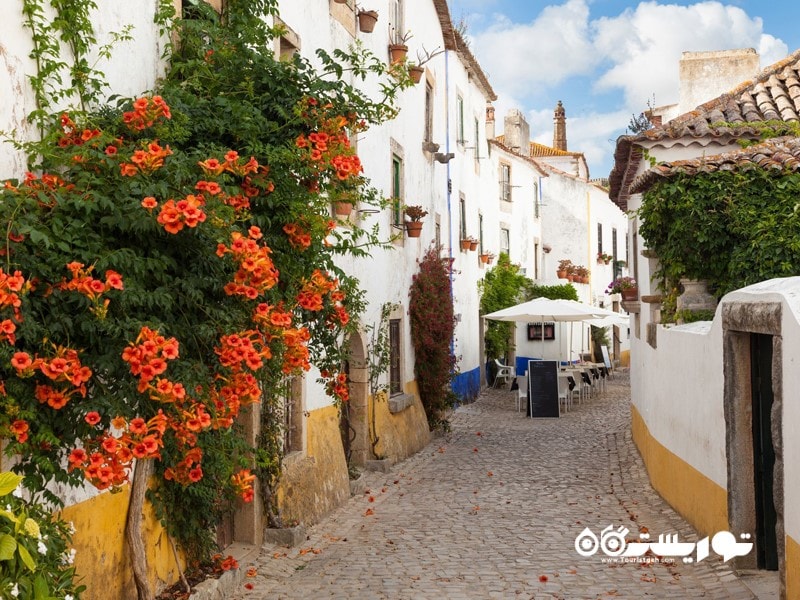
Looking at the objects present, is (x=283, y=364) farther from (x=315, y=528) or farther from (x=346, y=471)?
(x=346, y=471)

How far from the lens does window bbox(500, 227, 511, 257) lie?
32.0 m

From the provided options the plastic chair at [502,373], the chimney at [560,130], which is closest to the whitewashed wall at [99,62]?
the plastic chair at [502,373]

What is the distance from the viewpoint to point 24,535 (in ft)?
14.6

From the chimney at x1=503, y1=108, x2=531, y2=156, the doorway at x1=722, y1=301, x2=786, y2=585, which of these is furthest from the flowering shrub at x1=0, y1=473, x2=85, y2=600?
the chimney at x1=503, y1=108, x2=531, y2=156

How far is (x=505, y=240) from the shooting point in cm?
3231

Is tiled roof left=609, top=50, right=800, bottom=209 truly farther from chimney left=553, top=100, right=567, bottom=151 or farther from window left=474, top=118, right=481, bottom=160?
chimney left=553, top=100, right=567, bottom=151

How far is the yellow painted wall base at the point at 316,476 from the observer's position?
33.7ft

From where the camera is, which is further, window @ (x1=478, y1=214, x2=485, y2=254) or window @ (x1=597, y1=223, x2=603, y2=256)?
window @ (x1=597, y1=223, x2=603, y2=256)

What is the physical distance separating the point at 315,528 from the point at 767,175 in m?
5.94

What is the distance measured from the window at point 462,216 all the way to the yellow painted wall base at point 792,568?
18958 millimetres

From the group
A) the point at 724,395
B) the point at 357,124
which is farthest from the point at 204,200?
the point at 724,395

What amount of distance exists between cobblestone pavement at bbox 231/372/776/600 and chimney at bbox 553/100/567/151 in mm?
35219

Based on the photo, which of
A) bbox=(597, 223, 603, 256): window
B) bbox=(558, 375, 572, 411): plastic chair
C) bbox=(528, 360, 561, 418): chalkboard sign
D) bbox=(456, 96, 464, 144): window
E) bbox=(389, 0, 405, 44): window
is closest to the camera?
bbox=(389, 0, 405, 44): window

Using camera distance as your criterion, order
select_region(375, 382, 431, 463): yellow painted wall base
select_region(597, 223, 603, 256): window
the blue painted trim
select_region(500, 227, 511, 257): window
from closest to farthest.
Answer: select_region(375, 382, 431, 463): yellow painted wall base < the blue painted trim < select_region(500, 227, 511, 257): window < select_region(597, 223, 603, 256): window
